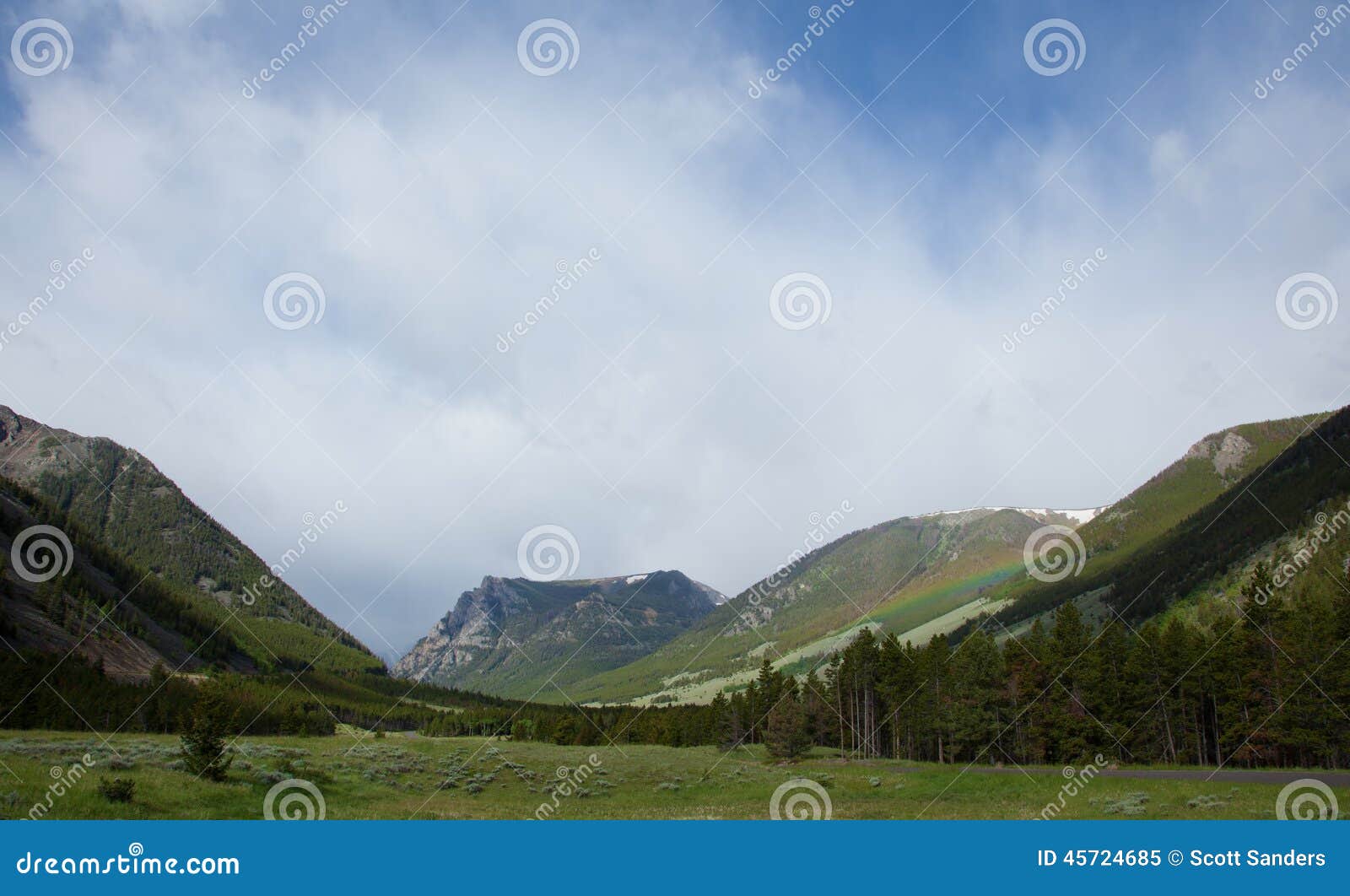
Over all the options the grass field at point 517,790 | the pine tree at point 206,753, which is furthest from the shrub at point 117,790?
the pine tree at point 206,753

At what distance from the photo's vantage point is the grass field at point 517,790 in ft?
111

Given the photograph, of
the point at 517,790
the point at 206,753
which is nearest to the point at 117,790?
the point at 206,753

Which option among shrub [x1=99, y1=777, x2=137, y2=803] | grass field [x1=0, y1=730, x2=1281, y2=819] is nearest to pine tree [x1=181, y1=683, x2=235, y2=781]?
grass field [x1=0, y1=730, x2=1281, y2=819]

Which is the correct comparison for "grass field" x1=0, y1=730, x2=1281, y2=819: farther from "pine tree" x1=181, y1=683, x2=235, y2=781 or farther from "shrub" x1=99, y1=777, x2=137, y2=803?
"pine tree" x1=181, y1=683, x2=235, y2=781

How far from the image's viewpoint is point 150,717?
110438mm

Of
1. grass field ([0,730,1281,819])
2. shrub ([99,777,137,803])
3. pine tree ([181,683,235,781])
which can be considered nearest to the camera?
shrub ([99,777,137,803])

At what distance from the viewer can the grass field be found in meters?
33.8

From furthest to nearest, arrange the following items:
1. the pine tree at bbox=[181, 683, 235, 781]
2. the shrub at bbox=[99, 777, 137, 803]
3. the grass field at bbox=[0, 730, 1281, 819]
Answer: the pine tree at bbox=[181, 683, 235, 781] < the grass field at bbox=[0, 730, 1281, 819] < the shrub at bbox=[99, 777, 137, 803]

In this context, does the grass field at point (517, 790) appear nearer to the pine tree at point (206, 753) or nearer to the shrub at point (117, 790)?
the shrub at point (117, 790)

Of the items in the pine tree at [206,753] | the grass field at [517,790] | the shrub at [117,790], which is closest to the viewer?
the shrub at [117,790]

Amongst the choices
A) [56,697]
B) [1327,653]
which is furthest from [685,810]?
[56,697]

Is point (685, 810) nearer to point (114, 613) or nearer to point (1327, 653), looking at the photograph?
point (1327, 653)

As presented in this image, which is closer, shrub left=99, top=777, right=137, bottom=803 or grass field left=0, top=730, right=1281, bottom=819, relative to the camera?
shrub left=99, top=777, right=137, bottom=803

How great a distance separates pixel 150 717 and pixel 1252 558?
744 ft
